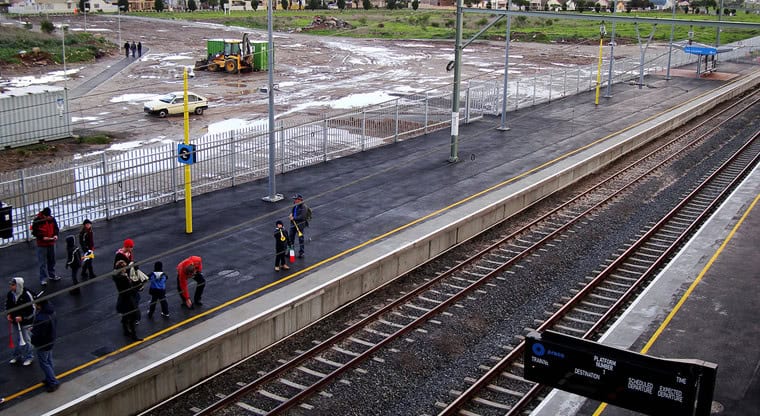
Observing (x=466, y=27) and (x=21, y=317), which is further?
(x=466, y=27)

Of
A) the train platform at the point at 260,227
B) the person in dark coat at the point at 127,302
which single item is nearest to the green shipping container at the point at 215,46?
the train platform at the point at 260,227

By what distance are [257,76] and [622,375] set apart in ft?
174

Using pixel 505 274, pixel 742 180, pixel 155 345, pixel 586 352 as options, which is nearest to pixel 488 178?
pixel 505 274

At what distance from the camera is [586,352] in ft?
24.5

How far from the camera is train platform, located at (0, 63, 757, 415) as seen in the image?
13.1 m

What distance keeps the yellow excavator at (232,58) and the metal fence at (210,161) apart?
17.7m

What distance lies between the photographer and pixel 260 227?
19969mm

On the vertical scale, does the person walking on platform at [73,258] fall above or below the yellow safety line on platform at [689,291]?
above

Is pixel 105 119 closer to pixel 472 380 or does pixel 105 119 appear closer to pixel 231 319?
pixel 231 319

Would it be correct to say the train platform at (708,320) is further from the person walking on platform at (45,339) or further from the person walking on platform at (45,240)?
the person walking on platform at (45,240)

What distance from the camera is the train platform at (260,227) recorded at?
43.0 ft

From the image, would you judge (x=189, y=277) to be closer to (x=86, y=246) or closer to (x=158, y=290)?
(x=158, y=290)

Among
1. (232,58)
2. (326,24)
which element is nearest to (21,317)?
(232,58)

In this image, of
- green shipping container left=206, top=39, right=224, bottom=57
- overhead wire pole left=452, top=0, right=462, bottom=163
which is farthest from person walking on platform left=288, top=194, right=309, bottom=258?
green shipping container left=206, top=39, right=224, bottom=57
